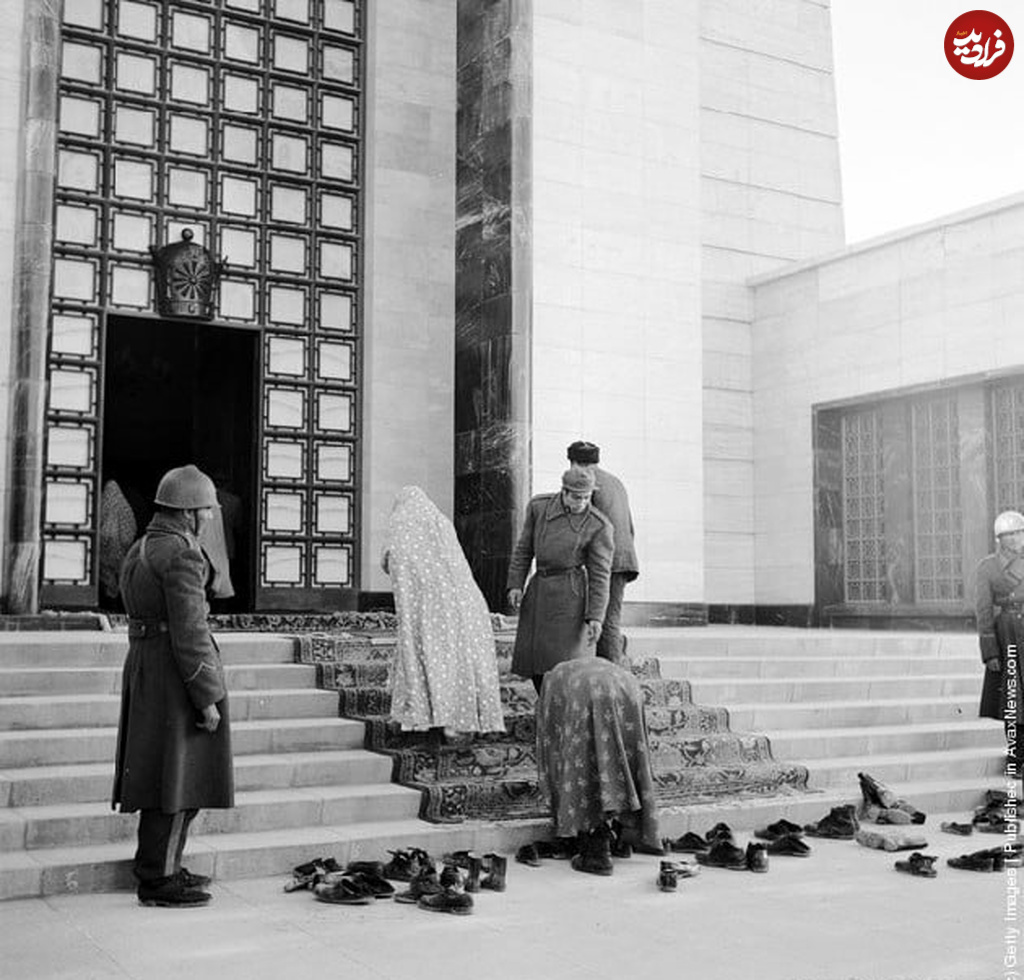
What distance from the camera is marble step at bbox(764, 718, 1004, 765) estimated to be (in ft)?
28.7

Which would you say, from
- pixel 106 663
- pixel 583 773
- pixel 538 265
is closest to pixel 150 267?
pixel 538 265

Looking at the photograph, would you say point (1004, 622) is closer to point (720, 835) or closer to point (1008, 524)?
point (1008, 524)

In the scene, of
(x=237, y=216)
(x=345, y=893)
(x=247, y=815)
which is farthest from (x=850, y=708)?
(x=237, y=216)

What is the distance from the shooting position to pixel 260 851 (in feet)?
20.4

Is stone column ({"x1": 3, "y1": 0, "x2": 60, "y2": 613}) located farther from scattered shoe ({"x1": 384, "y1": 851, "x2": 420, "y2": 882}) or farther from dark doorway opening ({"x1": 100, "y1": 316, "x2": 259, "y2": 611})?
scattered shoe ({"x1": 384, "y1": 851, "x2": 420, "y2": 882})

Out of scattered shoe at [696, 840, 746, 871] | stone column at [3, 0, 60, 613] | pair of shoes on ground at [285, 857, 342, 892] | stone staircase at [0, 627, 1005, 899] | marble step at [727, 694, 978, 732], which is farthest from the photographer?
stone column at [3, 0, 60, 613]

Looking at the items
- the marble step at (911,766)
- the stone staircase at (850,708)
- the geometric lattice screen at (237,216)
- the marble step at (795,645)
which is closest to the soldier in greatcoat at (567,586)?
the stone staircase at (850,708)

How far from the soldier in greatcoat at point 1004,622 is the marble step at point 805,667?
1.82m

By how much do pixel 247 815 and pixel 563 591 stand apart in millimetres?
2189

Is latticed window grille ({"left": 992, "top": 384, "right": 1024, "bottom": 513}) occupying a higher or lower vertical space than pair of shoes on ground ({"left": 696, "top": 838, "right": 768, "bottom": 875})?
higher

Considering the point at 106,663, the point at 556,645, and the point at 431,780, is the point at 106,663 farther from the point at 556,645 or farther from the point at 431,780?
the point at 556,645

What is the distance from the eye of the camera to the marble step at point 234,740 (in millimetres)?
6984

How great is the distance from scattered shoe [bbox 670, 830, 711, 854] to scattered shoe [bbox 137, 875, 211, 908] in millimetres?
2498

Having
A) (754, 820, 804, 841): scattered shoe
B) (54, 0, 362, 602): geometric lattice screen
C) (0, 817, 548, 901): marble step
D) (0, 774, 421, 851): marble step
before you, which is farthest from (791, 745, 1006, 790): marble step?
(54, 0, 362, 602): geometric lattice screen
